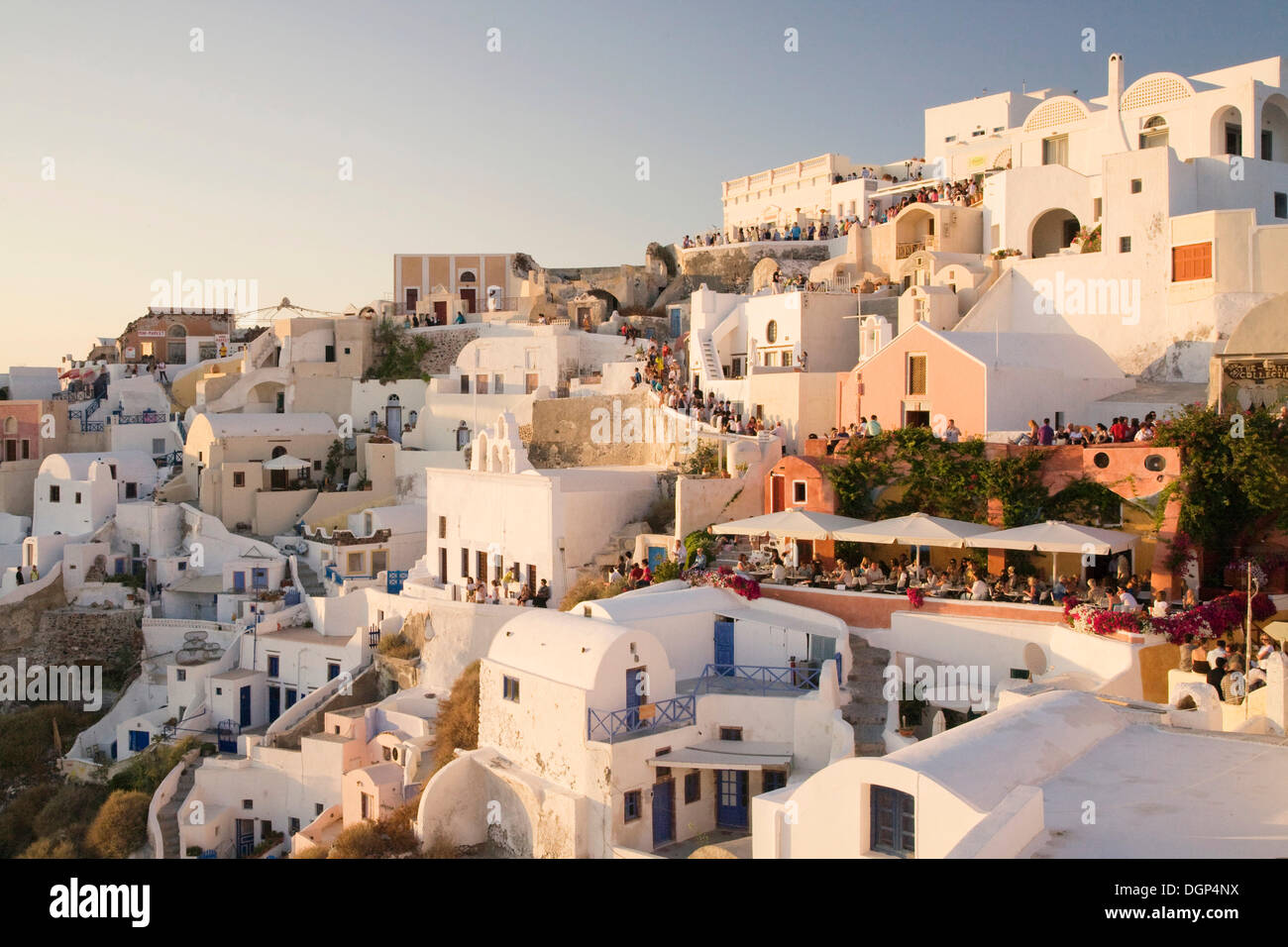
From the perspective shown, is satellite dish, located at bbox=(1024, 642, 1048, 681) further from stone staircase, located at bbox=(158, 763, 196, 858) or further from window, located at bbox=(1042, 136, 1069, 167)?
window, located at bbox=(1042, 136, 1069, 167)

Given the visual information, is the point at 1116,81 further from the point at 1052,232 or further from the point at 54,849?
the point at 54,849

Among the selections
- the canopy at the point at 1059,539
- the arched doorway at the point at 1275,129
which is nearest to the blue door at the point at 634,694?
the canopy at the point at 1059,539

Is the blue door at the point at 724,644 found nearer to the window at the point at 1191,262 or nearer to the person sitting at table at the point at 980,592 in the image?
the person sitting at table at the point at 980,592

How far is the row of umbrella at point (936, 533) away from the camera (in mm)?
19062

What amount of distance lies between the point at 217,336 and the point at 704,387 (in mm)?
29991

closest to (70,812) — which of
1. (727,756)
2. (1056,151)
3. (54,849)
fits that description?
(54,849)

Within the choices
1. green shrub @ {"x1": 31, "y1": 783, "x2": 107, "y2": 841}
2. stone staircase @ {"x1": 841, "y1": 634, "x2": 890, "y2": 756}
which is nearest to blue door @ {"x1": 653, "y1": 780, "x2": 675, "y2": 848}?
stone staircase @ {"x1": 841, "y1": 634, "x2": 890, "y2": 756}

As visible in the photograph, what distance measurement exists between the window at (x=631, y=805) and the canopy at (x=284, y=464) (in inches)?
1023

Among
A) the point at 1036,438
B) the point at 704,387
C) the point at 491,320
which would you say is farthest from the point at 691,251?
the point at 1036,438

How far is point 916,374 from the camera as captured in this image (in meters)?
24.8

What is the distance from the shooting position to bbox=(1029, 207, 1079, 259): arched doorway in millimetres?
31844

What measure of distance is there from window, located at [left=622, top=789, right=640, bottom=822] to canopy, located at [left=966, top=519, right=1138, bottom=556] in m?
7.24
